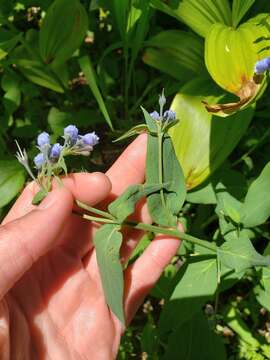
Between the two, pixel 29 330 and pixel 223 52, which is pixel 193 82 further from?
pixel 29 330

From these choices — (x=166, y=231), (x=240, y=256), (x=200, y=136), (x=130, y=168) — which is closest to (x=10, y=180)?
(x=130, y=168)

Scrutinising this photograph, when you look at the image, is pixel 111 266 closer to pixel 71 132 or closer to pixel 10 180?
pixel 71 132

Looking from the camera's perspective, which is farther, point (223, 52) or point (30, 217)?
point (223, 52)

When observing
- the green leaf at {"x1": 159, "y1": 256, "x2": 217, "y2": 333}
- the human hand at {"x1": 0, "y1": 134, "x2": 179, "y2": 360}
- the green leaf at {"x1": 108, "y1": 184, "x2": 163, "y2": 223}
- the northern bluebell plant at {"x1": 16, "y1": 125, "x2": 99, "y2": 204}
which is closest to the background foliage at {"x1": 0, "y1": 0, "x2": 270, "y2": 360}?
the green leaf at {"x1": 159, "y1": 256, "x2": 217, "y2": 333}

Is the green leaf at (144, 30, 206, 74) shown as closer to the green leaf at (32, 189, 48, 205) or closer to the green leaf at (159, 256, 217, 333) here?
the green leaf at (159, 256, 217, 333)

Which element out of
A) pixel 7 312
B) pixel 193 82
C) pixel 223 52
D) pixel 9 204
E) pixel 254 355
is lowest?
pixel 254 355

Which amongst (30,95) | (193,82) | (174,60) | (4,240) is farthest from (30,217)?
(30,95)

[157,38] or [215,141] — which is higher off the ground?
[157,38]
